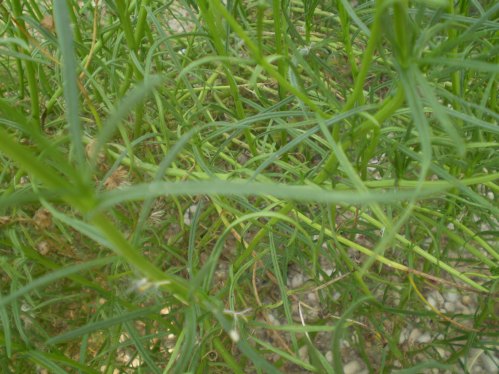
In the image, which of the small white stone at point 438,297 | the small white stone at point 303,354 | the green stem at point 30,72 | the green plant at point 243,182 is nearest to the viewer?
the green plant at point 243,182

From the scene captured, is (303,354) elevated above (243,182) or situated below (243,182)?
below

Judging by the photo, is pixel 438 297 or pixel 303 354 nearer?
pixel 303 354

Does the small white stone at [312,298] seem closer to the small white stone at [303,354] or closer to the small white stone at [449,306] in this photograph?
the small white stone at [303,354]

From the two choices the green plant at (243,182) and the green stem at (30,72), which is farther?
the green stem at (30,72)

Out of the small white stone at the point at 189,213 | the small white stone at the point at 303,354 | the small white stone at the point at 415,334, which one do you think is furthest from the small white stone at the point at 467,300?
the small white stone at the point at 189,213

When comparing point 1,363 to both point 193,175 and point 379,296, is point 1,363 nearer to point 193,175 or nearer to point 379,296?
point 193,175

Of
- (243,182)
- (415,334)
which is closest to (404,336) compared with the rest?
(415,334)

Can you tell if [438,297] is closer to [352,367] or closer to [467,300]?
[467,300]

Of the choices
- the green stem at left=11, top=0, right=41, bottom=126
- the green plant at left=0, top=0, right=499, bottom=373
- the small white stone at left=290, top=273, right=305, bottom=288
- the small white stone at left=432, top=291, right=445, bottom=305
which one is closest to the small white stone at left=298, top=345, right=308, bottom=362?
the green plant at left=0, top=0, right=499, bottom=373

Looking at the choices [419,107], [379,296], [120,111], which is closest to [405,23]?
[419,107]

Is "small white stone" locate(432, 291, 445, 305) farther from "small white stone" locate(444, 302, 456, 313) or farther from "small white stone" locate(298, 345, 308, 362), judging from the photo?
"small white stone" locate(298, 345, 308, 362)

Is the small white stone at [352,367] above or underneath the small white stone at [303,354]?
underneath
